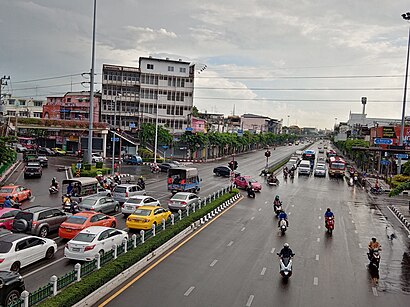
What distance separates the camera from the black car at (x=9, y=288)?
11.1m

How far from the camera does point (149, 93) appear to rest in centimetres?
8281

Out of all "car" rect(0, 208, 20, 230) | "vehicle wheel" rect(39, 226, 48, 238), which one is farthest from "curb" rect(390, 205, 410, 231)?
"car" rect(0, 208, 20, 230)

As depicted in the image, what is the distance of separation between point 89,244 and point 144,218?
5.89 meters

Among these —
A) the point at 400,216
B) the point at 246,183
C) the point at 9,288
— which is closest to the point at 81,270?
the point at 9,288

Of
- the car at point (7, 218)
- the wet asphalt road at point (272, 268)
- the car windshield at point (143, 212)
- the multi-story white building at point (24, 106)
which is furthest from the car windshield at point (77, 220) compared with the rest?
the multi-story white building at point (24, 106)

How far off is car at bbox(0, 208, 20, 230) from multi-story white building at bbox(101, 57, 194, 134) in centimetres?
5900

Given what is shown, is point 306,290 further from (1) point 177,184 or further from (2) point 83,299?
(1) point 177,184

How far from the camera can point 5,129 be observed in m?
58.3

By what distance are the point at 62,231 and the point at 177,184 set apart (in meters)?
17.9

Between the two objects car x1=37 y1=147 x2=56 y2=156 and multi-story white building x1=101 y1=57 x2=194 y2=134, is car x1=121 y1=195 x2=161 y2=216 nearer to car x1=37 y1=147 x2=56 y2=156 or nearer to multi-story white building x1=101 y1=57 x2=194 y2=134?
car x1=37 y1=147 x2=56 y2=156

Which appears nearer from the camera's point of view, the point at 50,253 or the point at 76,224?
the point at 50,253

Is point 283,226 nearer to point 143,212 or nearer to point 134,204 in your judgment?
point 143,212

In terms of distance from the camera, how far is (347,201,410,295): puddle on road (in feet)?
52.7

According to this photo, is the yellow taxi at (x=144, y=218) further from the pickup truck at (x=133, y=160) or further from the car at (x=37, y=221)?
the pickup truck at (x=133, y=160)
